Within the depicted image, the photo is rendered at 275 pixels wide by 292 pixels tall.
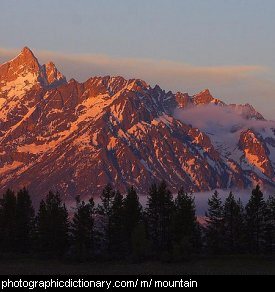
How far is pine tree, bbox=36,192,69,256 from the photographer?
425 ft

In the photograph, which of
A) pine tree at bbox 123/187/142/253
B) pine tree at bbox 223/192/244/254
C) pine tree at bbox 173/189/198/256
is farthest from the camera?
pine tree at bbox 123/187/142/253

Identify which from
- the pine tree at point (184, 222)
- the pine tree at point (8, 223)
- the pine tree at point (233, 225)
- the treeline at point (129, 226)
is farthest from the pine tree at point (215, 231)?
the pine tree at point (8, 223)

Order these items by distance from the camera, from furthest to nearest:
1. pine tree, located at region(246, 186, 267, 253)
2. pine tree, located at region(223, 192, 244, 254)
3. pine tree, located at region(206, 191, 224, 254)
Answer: pine tree, located at region(246, 186, 267, 253)
pine tree, located at region(223, 192, 244, 254)
pine tree, located at region(206, 191, 224, 254)

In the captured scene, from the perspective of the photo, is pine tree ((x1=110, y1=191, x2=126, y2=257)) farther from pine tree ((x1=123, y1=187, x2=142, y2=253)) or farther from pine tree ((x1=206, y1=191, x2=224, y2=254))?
pine tree ((x1=206, y1=191, x2=224, y2=254))

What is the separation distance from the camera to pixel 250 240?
135 m

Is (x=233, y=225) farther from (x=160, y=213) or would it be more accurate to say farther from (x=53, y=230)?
(x=53, y=230)

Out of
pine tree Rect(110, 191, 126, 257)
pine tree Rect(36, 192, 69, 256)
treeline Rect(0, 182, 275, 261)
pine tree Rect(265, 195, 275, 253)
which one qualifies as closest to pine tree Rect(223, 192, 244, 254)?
treeline Rect(0, 182, 275, 261)

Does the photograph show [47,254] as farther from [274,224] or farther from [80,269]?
[274,224]

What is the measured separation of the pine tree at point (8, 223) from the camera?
135m

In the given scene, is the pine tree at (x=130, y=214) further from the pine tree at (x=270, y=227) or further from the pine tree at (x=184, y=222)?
the pine tree at (x=270, y=227)

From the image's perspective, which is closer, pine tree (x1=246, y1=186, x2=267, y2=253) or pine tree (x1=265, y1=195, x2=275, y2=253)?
pine tree (x1=265, y1=195, x2=275, y2=253)

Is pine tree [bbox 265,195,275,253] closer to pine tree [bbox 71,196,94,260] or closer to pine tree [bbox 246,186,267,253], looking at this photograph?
pine tree [bbox 246,186,267,253]
